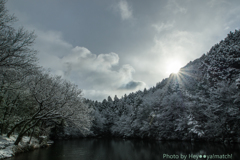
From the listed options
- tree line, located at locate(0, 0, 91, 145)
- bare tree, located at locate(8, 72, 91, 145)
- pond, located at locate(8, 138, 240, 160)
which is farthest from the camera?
bare tree, located at locate(8, 72, 91, 145)

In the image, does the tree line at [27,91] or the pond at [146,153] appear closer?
the tree line at [27,91]

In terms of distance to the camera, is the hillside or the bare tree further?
the hillside

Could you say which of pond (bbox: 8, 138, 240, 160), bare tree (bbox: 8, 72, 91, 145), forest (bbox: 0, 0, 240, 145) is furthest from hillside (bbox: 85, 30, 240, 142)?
bare tree (bbox: 8, 72, 91, 145)

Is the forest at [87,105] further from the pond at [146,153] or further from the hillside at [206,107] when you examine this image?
the pond at [146,153]

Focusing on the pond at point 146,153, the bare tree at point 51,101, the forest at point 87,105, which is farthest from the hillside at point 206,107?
the bare tree at point 51,101

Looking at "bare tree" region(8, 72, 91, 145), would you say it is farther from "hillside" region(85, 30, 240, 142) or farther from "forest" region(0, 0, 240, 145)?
"hillside" region(85, 30, 240, 142)

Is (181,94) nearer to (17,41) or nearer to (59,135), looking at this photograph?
(17,41)

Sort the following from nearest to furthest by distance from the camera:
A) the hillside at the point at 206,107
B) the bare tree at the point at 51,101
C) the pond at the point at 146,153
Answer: the pond at the point at 146,153 → the bare tree at the point at 51,101 → the hillside at the point at 206,107

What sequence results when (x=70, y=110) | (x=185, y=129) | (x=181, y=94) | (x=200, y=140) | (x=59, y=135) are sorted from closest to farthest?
(x=70, y=110)
(x=200, y=140)
(x=185, y=129)
(x=181, y=94)
(x=59, y=135)

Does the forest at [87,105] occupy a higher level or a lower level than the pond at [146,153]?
higher

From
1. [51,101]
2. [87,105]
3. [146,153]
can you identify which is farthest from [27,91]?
[146,153]

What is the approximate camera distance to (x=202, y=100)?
2780cm

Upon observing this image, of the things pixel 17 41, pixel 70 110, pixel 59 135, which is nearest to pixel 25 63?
pixel 17 41

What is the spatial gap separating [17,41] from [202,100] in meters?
30.3
